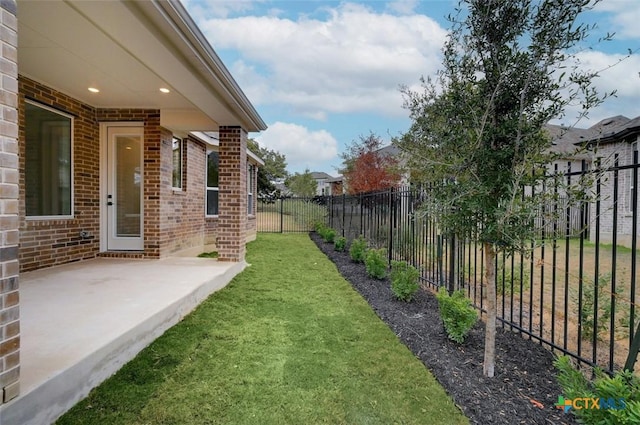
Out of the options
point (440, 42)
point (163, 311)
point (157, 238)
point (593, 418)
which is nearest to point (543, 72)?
point (440, 42)

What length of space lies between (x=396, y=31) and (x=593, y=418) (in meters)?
6.82

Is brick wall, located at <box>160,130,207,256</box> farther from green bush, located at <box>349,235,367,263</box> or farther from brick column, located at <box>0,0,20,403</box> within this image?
brick column, located at <box>0,0,20,403</box>

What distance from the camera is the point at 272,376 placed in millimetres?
2893

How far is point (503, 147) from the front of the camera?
8.49ft

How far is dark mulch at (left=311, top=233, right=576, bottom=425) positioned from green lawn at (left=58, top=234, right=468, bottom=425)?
5.2 inches

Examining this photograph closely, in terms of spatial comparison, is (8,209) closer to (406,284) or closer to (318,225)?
(406,284)

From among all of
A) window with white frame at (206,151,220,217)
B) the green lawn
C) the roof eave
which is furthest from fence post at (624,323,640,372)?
window with white frame at (206,151,220,217)

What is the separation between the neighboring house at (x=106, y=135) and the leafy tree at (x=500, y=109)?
8.25ft

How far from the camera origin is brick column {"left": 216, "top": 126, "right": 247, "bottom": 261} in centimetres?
658

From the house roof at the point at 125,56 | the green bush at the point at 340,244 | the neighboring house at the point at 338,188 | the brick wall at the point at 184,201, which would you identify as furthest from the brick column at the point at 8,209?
the neighboring house at the point at 338,188

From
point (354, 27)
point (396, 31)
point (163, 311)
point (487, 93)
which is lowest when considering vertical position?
point (163, 311)

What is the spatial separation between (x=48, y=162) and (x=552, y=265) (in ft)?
22.3

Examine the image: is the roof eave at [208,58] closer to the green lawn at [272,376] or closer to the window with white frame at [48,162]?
the window with white frame at [48,162]

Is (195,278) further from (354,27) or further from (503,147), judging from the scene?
(354,27)
